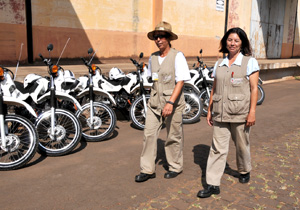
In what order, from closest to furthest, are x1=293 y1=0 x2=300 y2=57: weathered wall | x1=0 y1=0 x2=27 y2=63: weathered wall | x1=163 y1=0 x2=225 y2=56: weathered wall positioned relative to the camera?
x1=0 y1=0 x2=27 y2=63: weathered wall < x1=163 y1=0 x2=225 y2=56: weathered wall < x1=293 y1=0 x2=300 y2=57: weathered wall

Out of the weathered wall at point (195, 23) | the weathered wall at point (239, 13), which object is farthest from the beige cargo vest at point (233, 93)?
the weathered wall at point (239, 13)

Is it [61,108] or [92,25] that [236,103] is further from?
[92,25]

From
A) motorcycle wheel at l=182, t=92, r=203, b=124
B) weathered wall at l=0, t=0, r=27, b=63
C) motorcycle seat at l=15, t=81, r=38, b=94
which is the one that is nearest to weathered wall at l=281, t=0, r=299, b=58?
motorcycle wheel at l=182, t=92, r=203, b=124

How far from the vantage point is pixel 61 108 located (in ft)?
18.8

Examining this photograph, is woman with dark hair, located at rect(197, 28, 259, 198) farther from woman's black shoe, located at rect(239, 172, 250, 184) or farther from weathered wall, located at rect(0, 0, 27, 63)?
weathered wall, located at rect(0, 0, 27, 63)

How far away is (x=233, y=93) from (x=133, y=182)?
1.60 m

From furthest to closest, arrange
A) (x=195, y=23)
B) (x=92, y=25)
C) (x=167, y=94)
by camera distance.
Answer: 1. (x=195, y=23)
2. (x=92, y=25)
3. (x=167, y=94)

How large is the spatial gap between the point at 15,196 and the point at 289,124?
569 centimetres

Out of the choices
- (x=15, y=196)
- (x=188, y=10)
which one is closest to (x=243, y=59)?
(x=15, y=196)

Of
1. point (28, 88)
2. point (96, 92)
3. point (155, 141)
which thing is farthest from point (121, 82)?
point (155, 141)

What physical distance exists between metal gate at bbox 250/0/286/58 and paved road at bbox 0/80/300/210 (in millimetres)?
15374

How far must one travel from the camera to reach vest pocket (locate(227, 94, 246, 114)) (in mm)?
3562

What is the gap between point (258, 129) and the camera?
6762 mm

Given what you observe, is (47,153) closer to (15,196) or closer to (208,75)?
(15,196)
